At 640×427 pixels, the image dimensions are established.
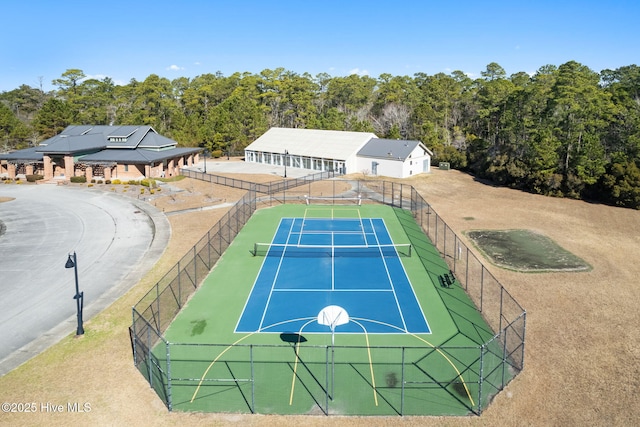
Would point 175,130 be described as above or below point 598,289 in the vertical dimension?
above

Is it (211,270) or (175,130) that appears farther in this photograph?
(175,130)

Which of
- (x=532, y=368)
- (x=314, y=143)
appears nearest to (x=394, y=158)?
(x=314, y=143)

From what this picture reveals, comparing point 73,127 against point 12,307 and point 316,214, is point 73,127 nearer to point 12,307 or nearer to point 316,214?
point 316,214

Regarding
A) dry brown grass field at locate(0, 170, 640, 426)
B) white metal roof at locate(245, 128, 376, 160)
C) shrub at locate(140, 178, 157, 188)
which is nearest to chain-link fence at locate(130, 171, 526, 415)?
dry brown grass field at locate(0, 170, 640, 426)

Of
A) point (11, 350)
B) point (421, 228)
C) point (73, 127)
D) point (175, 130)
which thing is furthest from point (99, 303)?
point (175, 130)

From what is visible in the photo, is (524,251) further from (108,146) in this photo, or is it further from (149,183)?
(108,146)

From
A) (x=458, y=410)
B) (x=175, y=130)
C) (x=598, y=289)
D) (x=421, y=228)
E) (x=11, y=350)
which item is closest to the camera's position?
(x=458, y=410)
